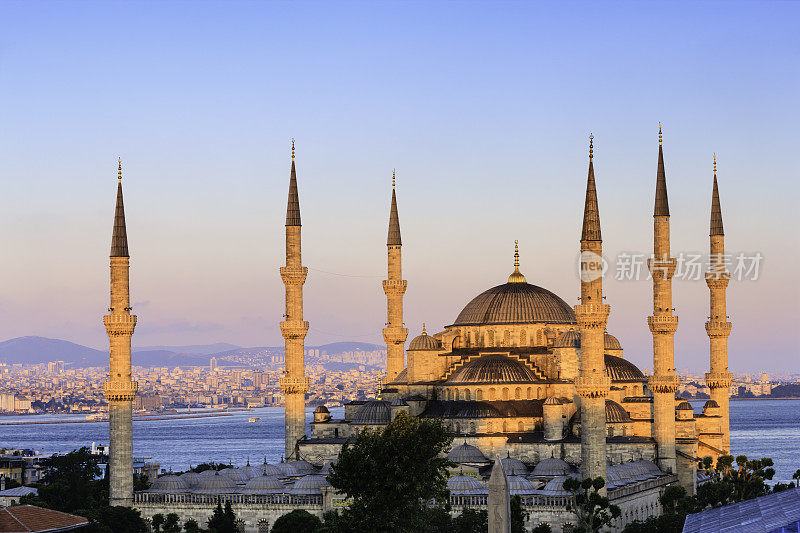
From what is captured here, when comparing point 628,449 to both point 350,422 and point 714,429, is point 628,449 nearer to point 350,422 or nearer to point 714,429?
point 714,429

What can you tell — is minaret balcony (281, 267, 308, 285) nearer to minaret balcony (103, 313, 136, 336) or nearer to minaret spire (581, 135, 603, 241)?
minaret balcony (103, 313, 136, 336)

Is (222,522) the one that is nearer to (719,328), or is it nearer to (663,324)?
(663,324)

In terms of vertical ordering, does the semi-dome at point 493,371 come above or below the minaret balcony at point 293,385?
above

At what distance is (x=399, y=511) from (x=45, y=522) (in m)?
10.9

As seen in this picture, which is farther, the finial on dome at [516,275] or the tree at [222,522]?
the finial on dome at [516,275]

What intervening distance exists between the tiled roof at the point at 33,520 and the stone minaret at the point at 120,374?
1371cm

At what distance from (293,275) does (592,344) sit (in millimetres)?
16962

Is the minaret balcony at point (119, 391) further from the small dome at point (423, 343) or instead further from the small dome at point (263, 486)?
the small dome at point (423, 343)

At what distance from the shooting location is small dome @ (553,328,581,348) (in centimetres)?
6133

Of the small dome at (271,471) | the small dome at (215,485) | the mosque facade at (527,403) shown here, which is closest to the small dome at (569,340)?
the mosque facade at (527,403)

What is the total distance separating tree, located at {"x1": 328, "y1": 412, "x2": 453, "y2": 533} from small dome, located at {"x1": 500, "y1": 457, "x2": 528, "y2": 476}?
1344 cm

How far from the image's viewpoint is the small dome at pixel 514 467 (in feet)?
180

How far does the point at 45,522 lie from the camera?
39.4 metres

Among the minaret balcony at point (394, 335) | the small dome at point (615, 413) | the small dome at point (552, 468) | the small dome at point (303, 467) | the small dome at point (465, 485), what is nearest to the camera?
the small dome at point (465, 485)
